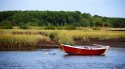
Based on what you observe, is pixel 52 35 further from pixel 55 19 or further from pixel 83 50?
pixel 55 19

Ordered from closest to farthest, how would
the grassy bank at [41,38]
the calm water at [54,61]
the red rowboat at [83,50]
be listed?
1. the calm water at [54,61]
2. the red rowboat at [83,50]
3. the grassy bank at [41,38]

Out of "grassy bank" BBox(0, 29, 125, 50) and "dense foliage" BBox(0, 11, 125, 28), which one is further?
"dense foliage" BBox(0, 11, 125, 28)

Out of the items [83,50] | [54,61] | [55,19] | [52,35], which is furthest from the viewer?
[55,19]

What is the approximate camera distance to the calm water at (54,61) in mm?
31661

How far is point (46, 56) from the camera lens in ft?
126

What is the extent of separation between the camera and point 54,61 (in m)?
34.7

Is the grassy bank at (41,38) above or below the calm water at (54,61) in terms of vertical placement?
above

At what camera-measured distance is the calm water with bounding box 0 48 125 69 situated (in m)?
31.7

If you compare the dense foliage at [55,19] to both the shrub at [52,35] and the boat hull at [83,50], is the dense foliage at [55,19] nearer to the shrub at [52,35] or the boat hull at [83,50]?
the shrub at [52,35]

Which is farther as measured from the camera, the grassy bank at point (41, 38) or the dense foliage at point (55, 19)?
the dense foliage at point (55, 19)

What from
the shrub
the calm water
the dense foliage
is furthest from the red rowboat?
the dense foliage

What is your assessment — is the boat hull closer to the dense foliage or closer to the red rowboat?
the red rowboat

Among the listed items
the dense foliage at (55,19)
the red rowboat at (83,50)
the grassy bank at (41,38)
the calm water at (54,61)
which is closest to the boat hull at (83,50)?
the red rowboat at (83,50)

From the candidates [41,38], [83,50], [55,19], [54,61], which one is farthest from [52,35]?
[55,19]
